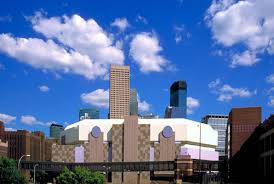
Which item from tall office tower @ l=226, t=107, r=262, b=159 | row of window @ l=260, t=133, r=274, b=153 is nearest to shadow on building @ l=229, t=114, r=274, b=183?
row of window @ l=260, t=133, r=274, b=153

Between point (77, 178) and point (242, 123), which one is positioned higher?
point (242, 123)

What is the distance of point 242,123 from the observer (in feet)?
495

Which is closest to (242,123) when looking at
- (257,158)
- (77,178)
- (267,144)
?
(257,158)

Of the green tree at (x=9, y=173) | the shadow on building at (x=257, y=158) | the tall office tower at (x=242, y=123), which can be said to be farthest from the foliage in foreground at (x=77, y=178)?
the tall office tower at (x=242, y=123)

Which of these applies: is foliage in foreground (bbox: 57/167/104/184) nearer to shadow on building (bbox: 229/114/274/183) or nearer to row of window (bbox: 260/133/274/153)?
shadow on building (bbox: 229/114/274/183)

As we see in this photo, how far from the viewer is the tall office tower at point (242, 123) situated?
14762cm

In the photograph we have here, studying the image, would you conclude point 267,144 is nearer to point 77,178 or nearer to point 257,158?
point 257,158

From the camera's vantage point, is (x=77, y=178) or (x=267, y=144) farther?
(x=77, y=178)

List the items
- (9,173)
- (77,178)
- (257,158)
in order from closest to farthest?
1. (9,173)
2. (77,178)
3. (257,158)

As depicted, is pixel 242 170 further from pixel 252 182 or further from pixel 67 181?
pixel 67 181

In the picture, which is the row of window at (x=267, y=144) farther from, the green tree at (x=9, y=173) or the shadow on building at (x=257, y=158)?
the green tree at (x=9, y=173)

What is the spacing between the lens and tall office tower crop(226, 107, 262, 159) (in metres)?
148

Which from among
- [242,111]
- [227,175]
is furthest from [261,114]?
[227,175]

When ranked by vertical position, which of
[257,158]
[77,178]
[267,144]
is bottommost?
[77,178]
